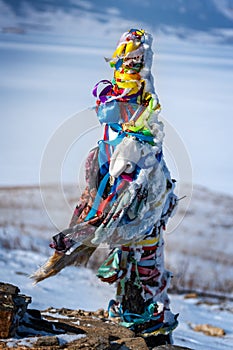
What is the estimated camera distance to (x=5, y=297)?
327 cm

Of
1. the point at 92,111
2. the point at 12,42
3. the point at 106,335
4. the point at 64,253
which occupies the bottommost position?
the point at 106,335

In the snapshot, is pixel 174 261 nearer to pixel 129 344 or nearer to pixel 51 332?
pixel 51 332

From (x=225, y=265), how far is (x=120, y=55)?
11.8 ft

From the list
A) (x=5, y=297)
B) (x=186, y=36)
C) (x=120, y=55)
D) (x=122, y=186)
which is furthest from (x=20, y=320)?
(x=186, y=36)

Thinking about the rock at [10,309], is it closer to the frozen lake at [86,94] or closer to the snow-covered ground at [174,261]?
the snow-covered ground at [174,261]

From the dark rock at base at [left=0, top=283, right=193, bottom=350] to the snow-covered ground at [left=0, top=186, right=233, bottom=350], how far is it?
1.60 feet

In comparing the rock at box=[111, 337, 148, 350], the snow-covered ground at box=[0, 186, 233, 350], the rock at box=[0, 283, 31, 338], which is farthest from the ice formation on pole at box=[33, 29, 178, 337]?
the rock at box=[111, 337, 148, 350]

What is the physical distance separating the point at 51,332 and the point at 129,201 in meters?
0.67

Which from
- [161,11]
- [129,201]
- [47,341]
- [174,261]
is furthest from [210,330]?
[161,11]

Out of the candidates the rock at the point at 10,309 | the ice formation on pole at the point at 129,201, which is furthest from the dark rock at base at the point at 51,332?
the ice formation on pole at the point at 129,201

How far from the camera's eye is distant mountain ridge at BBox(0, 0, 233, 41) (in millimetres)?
12109

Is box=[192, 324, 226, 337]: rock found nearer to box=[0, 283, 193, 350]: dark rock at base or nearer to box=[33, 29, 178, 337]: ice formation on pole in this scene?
box=[33, 29, 178, 337]: ice formation on pole

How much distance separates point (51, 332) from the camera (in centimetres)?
343

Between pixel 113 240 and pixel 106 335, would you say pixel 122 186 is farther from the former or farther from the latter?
pixel 106 335
